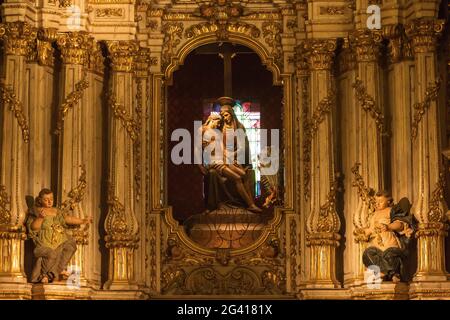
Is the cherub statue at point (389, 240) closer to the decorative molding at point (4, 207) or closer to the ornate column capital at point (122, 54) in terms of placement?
the ornate column capital at point (122, 54)

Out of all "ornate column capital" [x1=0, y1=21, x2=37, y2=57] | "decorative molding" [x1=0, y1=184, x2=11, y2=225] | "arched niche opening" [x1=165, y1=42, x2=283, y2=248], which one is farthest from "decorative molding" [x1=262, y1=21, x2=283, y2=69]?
"decorative molding" [x1=0, y1=184, x2=11, y2=225]

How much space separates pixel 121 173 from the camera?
22812 millimetres

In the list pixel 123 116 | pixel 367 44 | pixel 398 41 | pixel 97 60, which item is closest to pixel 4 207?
pixel 123 116

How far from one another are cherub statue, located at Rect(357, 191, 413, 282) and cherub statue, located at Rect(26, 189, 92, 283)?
428 cm

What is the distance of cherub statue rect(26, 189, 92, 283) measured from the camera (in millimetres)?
21516

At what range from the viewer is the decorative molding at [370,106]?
2238 centimetres

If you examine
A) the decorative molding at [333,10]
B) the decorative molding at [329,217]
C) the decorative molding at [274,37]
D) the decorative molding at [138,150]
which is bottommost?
the decorative molding at [329,217]

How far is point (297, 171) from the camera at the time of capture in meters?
23.2

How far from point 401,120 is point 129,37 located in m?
4.37

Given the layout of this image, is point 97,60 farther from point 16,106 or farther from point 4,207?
point 4,207

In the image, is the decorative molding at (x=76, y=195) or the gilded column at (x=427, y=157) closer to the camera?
the gilded column at (x=427, y=157)

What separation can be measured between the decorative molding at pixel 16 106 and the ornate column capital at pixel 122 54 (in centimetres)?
180

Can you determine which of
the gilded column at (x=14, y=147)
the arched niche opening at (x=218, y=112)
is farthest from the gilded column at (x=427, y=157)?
the gilded column at (x=14, y=147)

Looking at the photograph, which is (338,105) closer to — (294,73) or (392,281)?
(294,73)
